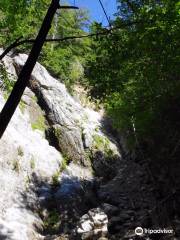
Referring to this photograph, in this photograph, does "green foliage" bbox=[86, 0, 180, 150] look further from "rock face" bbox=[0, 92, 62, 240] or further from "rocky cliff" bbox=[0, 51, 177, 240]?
"rock face" bbox=[0, 92, 62, 240]

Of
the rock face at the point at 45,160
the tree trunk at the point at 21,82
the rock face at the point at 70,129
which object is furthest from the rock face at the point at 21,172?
the tree trunk at the point at 21,82

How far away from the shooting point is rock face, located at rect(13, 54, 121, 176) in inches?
955

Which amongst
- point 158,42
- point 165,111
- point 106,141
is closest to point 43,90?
point 106,141

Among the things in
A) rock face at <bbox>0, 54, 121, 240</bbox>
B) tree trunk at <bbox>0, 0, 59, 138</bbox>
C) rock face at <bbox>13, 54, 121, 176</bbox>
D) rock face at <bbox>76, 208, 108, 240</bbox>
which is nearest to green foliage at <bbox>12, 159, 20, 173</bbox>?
rock face at <bbox>0, 54, 121, 240</bbox>

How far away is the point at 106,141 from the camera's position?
27375 millimetres

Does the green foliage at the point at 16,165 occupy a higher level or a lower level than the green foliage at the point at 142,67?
lower

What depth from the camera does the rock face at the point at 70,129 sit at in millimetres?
24250

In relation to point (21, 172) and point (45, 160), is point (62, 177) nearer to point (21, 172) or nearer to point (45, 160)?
point (45, 160)

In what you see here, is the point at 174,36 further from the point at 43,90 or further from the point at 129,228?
the point at 43,90

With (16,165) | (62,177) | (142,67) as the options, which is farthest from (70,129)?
(142,67)

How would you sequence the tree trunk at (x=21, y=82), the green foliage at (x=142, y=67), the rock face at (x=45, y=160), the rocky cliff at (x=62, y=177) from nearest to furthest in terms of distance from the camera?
the tree trunk at (x=21, y=82) < the green foliage at (x=142, y=67) < the rocky cliff at (x=62, y=177) < the rock face at (x=45, y=160)

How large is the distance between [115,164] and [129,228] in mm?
12064

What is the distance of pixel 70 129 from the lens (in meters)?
25.2

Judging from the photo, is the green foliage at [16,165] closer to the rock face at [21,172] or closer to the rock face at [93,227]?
the rock face at [21,172]
